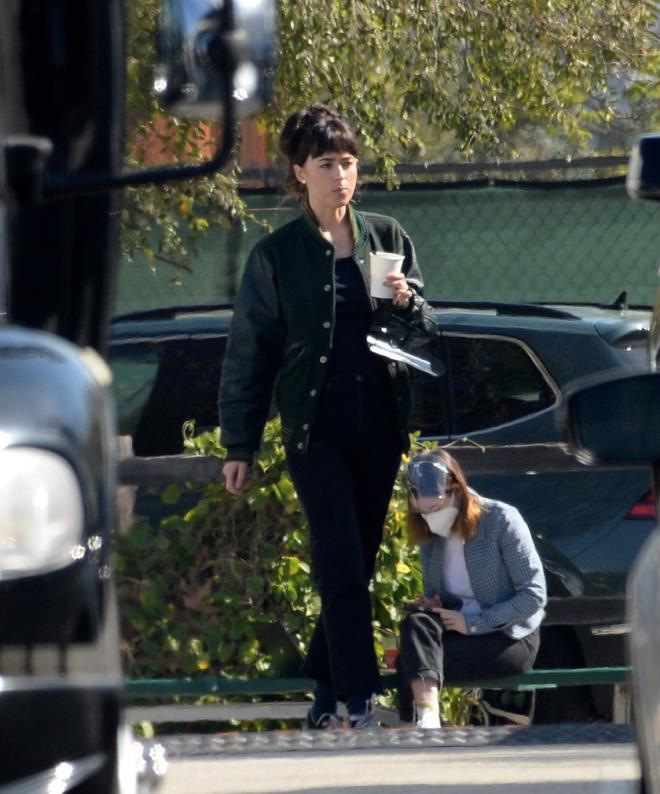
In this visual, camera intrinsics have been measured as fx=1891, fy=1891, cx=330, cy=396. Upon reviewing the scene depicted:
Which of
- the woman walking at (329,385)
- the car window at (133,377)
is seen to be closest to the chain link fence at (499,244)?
the car window at (133,377)

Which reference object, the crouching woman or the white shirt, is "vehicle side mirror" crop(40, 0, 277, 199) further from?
the white shirt

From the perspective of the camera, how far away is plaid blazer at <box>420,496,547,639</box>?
5.68 m

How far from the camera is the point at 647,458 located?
280cm

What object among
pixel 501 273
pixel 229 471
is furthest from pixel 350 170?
pixel 501 273

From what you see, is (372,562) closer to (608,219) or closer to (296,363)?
(296,363)

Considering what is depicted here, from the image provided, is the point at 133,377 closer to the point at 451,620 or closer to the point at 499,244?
the point at 451,620

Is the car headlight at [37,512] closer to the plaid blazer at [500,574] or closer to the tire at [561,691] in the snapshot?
the plaid blazer at [500,574]

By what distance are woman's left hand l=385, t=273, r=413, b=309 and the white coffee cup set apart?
11 mm

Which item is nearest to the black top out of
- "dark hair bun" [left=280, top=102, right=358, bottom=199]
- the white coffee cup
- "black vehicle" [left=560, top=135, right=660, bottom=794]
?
the white coffee cup

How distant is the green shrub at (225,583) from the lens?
578 centimetres

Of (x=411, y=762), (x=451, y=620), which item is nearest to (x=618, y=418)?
(x=411, y=762)

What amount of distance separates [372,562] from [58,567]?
10.7 ft

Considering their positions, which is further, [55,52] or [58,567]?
[55,52]

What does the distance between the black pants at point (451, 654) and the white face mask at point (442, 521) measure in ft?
0.98
